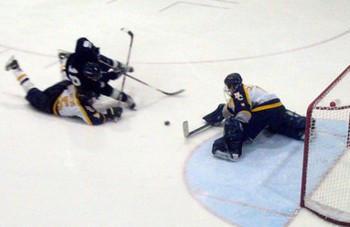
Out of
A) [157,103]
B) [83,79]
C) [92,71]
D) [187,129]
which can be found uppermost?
[92,71]

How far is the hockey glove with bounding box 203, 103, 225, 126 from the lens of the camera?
4.23 meters

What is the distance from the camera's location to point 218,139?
383 cm

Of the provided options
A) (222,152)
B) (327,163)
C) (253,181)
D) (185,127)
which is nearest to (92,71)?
(185,127)

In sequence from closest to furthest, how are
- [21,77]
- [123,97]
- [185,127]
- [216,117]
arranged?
[185,127]
[216,117]
[123,97]
[21,77]

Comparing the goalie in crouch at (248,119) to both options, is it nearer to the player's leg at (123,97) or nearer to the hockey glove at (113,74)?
the player's leg at (123,97)

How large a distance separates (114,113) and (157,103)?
0.48 metres

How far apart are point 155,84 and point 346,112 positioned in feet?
5.74

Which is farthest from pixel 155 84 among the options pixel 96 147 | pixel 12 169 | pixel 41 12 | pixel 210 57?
pixel 41 12

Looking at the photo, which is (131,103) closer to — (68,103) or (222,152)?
(68,103)

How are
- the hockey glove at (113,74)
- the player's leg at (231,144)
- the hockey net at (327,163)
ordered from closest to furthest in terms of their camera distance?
the hockey net at (327,163), the player's leg at (231,144), the hockey glove at (113,74)

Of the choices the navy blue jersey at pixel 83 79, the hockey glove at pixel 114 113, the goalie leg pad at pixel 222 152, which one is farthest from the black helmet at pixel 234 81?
the navy blue jersey at pixel 83 79

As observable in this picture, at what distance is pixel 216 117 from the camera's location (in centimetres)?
424

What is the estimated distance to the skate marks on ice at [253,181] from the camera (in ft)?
10.5

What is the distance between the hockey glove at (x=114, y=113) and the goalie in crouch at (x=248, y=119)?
0.88m
